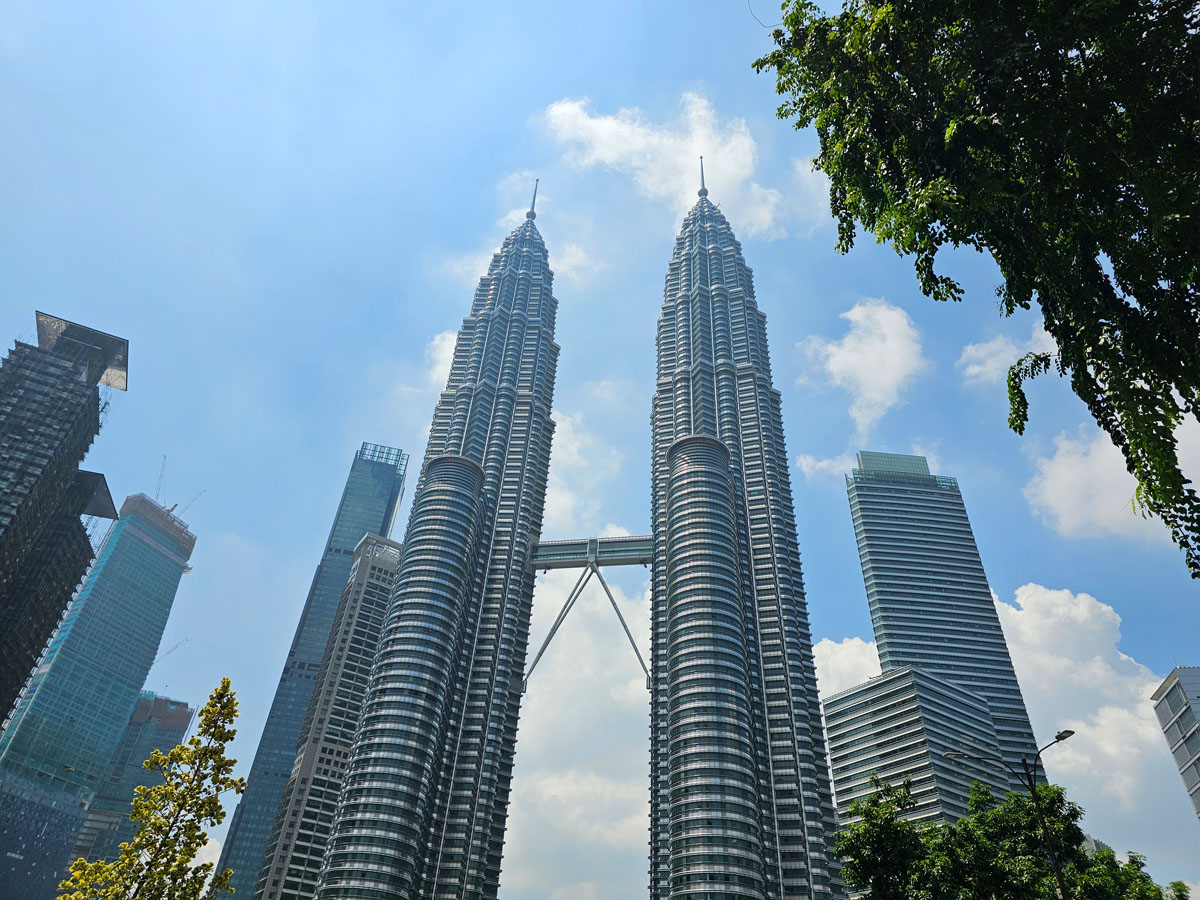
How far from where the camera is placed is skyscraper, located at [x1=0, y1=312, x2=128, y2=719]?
142 meters

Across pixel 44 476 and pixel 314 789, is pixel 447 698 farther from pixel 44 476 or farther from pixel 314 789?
pixel 44 476

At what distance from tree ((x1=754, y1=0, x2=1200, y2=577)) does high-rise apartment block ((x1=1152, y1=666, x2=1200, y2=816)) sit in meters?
121

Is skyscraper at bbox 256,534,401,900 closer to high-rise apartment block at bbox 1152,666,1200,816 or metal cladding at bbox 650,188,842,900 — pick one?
metal cladding at bbox 650,188,842,900

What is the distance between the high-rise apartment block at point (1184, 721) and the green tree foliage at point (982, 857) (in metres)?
90.9

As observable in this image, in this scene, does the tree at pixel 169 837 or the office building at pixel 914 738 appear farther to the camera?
the office building at pixel 914 738

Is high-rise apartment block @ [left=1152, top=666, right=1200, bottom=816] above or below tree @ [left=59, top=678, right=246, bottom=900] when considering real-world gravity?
above

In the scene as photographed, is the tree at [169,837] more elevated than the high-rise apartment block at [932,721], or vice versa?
the high-rise apartment block at [932,721]

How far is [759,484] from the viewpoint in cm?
17475

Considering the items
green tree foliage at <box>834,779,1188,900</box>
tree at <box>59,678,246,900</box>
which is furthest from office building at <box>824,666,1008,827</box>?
tree at <box>59,678,246,900</box>

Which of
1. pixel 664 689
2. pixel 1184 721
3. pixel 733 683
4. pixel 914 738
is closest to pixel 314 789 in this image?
pixel 664 689

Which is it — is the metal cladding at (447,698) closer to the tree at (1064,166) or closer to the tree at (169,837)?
the tree at (169,837)

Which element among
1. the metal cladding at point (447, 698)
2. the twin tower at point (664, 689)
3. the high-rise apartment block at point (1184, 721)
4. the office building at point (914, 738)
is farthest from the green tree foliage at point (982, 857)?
the office building at point (914, 738)

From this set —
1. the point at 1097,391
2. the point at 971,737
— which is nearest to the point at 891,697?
the point at 971,737

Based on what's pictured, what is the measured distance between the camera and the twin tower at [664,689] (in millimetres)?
114875
